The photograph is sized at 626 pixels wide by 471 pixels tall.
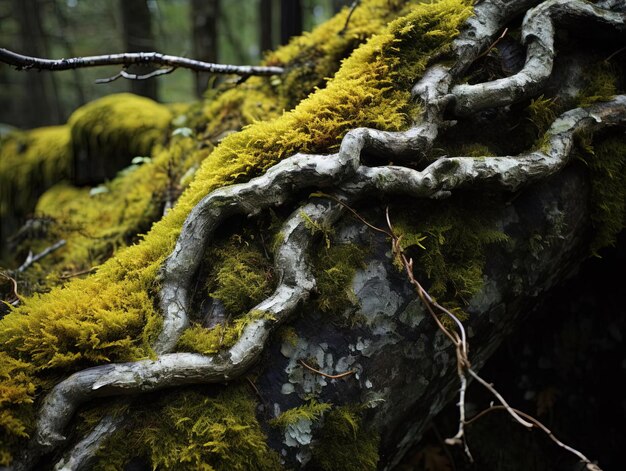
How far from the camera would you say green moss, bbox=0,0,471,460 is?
78.4 inches

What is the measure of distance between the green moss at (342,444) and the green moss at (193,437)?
0.25 m

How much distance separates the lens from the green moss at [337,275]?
2238 mm

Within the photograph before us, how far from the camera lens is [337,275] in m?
2.27

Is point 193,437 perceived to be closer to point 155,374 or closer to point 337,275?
point 155,374

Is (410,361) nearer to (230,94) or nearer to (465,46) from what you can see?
(465,46)

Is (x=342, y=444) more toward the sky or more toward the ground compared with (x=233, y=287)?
more toward the ground

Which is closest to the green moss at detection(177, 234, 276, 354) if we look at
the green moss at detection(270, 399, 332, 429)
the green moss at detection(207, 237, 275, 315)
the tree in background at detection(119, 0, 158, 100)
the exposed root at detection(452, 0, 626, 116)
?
the green moss at detection(207, 237, 275, 315)

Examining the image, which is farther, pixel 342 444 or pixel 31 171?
pixel 31 171

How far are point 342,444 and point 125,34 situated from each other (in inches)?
342

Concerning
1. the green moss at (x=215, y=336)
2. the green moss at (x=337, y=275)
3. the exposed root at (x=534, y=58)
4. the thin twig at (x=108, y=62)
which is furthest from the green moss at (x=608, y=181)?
the thin twig at (x=108, y=62)

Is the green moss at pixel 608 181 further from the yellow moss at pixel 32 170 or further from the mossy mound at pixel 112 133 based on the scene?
the yellow moss at pixel 32 170

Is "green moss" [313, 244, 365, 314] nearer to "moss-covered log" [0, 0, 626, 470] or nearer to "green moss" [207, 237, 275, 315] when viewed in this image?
"moss-covered log" [0, 0, 626, 470]

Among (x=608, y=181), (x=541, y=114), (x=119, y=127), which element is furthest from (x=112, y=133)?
(x=608, y=181)

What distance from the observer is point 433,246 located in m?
2.44
